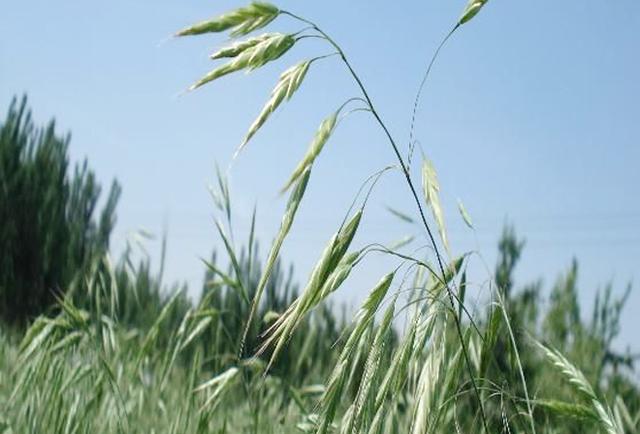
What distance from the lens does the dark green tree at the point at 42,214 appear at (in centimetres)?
777

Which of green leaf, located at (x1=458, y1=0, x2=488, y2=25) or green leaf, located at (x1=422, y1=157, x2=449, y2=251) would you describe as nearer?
green leaf, located at (x1=422, y1=157, x2=449, y2=251)

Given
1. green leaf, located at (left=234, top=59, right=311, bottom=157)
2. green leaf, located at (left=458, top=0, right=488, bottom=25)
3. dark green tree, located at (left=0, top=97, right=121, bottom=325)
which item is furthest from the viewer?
dark green tree, located at (left=0, top=97, right=121, bottom=325)

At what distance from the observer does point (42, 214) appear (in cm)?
798

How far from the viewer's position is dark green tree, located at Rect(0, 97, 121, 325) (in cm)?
777

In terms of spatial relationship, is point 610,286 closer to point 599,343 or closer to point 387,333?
point 599,343

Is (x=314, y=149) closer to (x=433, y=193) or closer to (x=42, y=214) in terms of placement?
(x=433, y=193)

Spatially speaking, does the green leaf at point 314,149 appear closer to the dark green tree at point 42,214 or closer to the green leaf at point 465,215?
the green leaf at point 465,215

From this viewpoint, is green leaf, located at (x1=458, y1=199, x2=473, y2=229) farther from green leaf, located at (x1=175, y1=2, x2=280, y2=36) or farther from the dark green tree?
the dark green tree

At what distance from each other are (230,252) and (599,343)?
2046mm

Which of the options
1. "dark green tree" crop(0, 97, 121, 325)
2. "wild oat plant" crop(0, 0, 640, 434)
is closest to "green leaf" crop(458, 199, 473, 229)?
"wild oat plant" crop(0, 0, 640, 434)

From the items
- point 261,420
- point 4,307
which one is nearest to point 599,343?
point 261,420

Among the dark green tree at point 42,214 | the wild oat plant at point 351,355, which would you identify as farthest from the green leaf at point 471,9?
the dark green tree at point 42,214

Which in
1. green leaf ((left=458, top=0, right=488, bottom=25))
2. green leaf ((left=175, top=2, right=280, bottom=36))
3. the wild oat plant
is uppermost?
green leaf ((left=458, top=0, right=488, bottom=25))

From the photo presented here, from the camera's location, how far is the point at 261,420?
2809 millimetres
